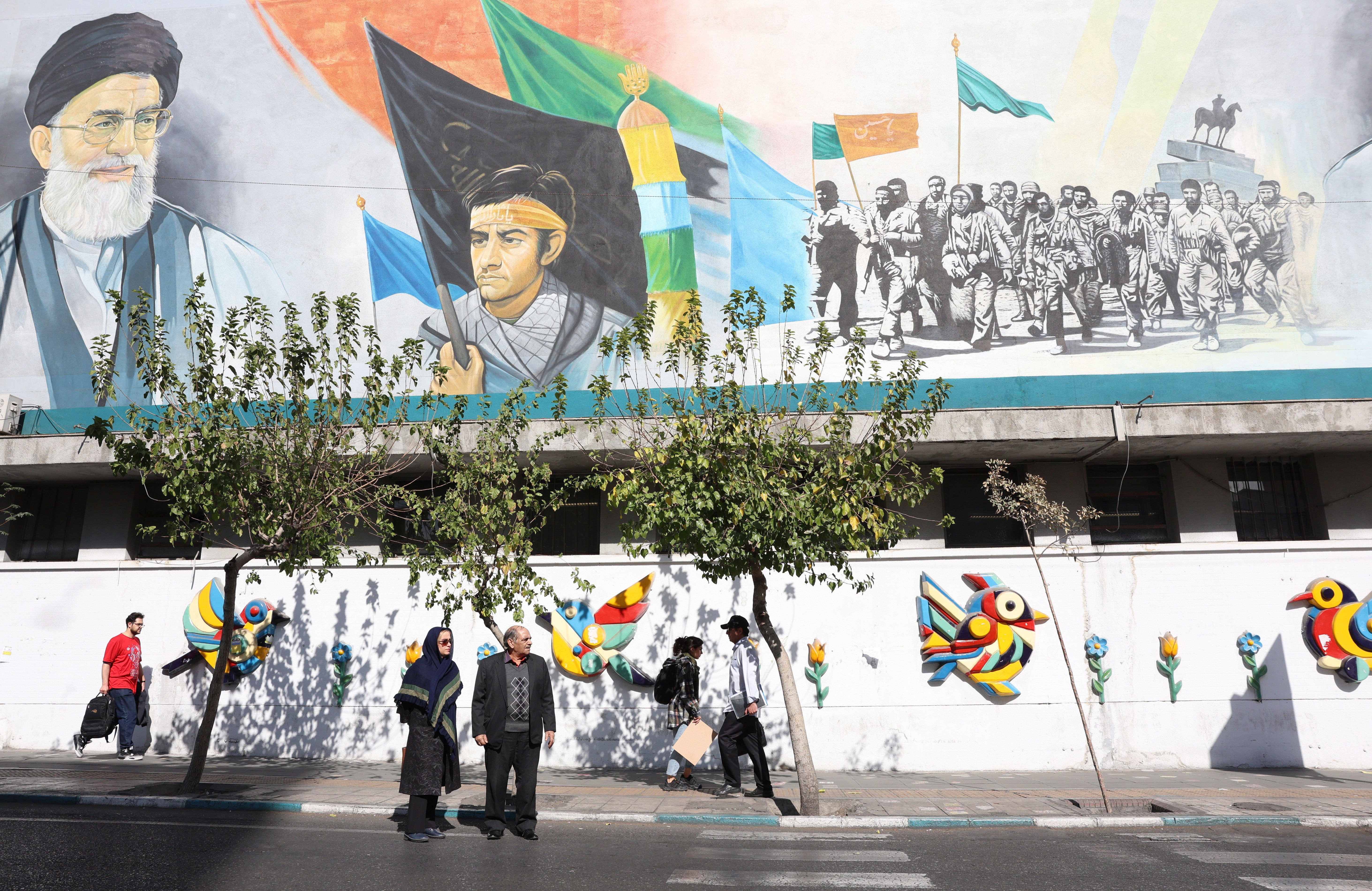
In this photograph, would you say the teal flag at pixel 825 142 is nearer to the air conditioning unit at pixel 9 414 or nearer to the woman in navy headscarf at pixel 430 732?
the woman in navy headscarf at pixel 430 732

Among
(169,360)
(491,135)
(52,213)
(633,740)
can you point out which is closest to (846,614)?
(633,740)

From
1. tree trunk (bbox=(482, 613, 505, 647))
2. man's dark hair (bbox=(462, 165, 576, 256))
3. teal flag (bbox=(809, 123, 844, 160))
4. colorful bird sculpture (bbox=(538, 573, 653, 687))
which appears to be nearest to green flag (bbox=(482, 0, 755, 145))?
teal flag (bbox=(809, 123, 844, 160))

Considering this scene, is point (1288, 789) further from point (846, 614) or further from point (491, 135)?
point (491, 135)

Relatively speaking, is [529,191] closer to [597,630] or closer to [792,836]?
[597,630]

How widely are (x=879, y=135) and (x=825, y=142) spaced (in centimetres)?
109

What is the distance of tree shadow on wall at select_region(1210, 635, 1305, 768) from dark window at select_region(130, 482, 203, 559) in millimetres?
17094

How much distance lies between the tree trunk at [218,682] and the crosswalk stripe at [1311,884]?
9800mm

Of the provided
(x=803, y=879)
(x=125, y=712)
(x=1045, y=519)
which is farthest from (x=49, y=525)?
(x=1045, y=519)

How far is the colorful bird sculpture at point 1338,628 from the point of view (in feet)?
40.8

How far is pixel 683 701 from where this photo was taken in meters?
10.6

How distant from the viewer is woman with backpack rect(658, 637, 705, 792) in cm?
1057

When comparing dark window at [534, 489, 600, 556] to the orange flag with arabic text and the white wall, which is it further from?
the orange flag with arabic text

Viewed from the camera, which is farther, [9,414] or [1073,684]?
[9,414]

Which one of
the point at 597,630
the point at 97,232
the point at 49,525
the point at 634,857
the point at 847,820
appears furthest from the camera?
the point at 97,232
